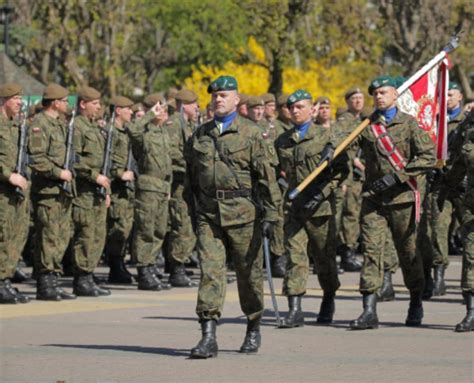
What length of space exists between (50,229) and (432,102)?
4.16 m

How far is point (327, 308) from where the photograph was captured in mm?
15023

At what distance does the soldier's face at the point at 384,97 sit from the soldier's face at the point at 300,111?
0.70 metres

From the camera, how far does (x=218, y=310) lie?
12.5m

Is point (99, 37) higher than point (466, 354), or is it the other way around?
point (99, 37)

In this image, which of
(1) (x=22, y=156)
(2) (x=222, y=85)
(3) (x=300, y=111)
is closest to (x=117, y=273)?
(1) (x=22, y=156)

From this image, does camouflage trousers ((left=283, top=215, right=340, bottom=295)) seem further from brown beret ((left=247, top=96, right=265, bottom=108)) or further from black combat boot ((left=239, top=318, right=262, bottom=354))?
brown beret ((left=247, top=96, right=265, bottom=108))

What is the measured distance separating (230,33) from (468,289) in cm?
5340

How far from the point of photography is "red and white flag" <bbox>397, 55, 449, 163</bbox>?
1562 cm

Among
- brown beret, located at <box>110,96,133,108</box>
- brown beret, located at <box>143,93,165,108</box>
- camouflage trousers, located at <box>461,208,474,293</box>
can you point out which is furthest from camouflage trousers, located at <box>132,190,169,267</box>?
camouflage trousers, located at <box>461,208,474,293</box>

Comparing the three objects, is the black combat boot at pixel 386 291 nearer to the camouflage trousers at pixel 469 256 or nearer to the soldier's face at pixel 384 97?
the camouflage trousers at pixel 469 256

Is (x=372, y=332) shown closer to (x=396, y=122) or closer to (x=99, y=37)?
(x=396, y=122)

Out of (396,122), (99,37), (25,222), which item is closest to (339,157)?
(396,122)

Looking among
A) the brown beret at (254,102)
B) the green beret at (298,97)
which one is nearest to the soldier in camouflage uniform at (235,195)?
the green beret at (298,97)

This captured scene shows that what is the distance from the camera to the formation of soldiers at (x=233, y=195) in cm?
1274
